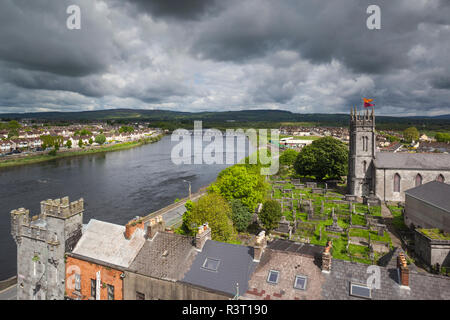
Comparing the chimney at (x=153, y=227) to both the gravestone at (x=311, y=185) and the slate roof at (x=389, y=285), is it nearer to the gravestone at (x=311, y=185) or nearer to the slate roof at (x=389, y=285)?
the slate roof at (x=389, y=285)

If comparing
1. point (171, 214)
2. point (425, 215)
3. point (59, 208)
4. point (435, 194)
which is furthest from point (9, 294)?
point (435, 194)

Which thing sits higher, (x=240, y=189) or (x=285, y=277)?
(x=240, y=189)

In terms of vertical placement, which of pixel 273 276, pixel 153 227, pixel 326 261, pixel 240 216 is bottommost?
pixel 240 216

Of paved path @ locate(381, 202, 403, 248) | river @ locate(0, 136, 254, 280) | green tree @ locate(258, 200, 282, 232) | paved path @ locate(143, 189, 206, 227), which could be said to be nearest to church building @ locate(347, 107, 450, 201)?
paved path @ locate(381, 202, 403, 248)

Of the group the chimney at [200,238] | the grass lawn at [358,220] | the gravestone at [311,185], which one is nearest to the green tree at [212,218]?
the chimney at [200,238]

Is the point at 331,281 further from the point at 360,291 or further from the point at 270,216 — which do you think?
the point at 270,216

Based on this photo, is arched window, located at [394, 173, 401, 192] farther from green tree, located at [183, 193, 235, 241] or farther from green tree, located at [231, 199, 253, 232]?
green tree, located at [183, 193, 235, 241]
